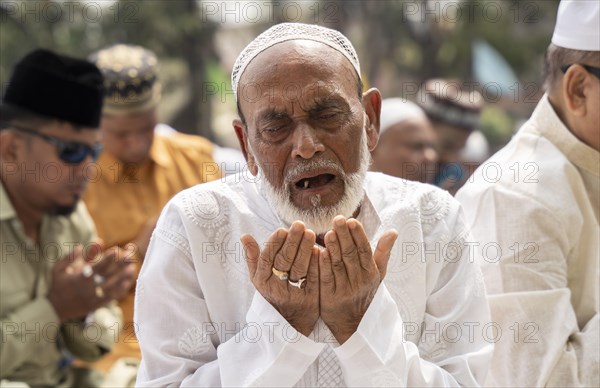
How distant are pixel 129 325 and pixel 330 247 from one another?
3270 millimetres

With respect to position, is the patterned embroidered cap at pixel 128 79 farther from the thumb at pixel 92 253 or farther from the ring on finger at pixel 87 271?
the ring on finger at pixel 87 271

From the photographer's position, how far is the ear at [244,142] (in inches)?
131

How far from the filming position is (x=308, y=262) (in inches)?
108

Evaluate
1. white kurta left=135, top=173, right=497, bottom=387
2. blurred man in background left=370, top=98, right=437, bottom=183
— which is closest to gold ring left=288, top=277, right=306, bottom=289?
white kurta left=135, top=173, right=497, bottom=387

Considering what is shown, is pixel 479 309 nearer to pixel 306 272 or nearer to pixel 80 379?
pixel 306 272

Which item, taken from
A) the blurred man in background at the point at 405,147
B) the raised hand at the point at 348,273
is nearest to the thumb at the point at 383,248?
the raised hand at the point at 348,273

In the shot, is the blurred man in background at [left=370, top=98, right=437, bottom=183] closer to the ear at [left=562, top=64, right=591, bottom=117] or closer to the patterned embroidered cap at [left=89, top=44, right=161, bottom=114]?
the patterned embroidered cap at [left=89, top=44, right=161, bottom=114]

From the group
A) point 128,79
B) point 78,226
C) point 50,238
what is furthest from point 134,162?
point 50,238

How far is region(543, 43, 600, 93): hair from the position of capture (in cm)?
386

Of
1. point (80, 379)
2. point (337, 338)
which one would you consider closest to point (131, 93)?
point (80, 379)

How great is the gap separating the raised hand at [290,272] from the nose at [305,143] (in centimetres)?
40

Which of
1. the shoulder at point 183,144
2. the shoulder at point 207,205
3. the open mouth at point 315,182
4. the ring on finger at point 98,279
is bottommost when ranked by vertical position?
the shoulder at point 183,144

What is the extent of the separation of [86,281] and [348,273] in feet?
7.78

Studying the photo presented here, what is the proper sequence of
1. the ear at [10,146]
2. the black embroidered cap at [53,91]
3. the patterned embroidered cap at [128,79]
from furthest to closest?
the patterned embroidered cap at [128,79]
the black embroidered cap at [53,91]
the ear at [10,146]
